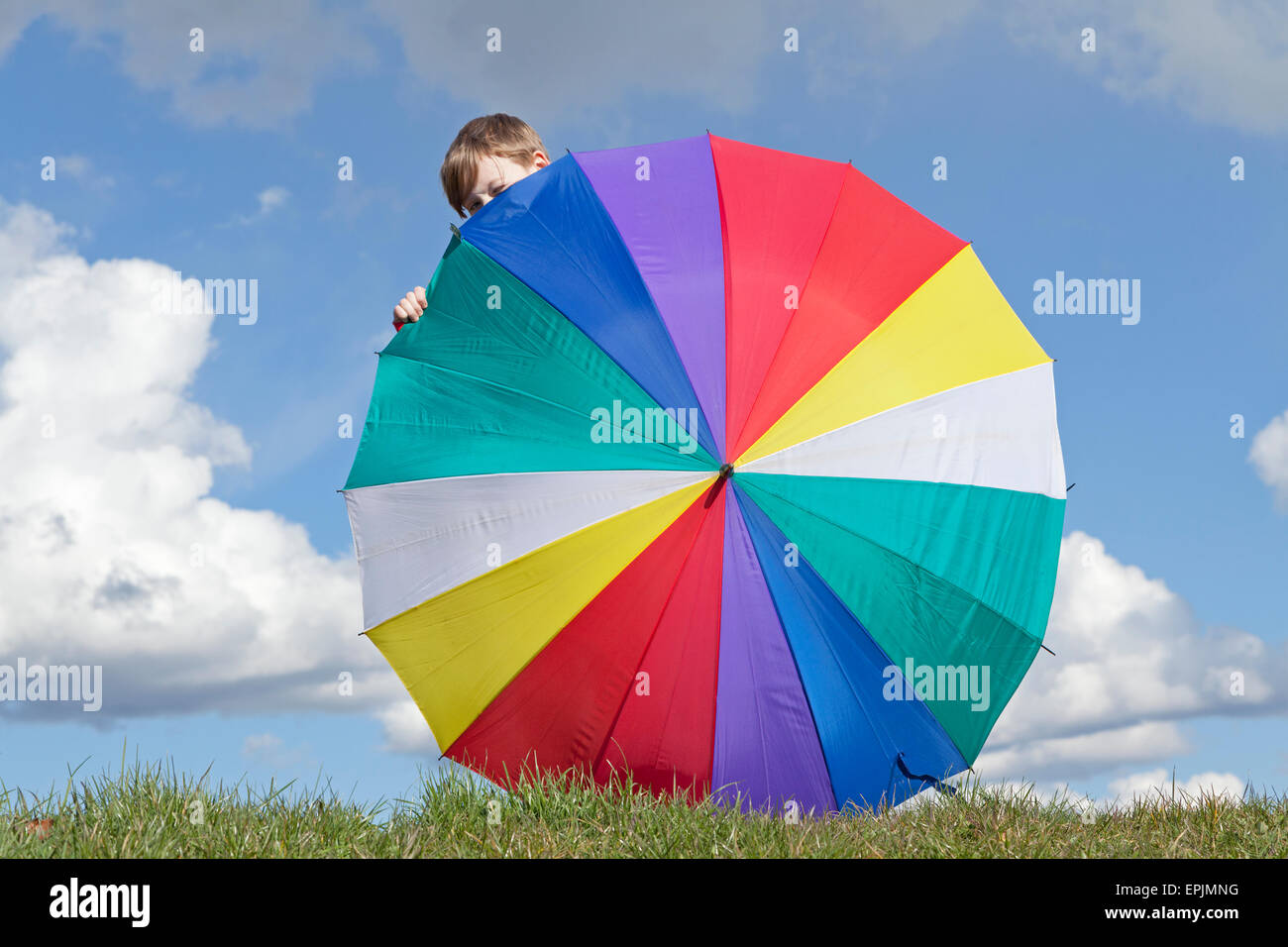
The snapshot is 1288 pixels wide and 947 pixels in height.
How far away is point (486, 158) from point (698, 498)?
10.1 ft

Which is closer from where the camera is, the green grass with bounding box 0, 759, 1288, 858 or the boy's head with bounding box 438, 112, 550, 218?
the green grass with bounding box 0, 759, 1288, 858

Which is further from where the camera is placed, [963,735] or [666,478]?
[963,735]

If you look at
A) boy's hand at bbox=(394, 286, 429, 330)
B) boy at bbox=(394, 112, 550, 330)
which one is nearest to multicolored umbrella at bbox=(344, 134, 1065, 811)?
boy's hand at bbox=(394, 286, 429, 330)

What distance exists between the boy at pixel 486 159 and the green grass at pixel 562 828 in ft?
12.1

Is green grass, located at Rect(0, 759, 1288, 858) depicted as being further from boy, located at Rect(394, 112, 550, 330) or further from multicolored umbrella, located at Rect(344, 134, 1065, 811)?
boy, located at Rect(394, 112, 550, 330)

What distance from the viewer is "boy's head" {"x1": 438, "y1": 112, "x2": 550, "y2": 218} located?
21.7 feet

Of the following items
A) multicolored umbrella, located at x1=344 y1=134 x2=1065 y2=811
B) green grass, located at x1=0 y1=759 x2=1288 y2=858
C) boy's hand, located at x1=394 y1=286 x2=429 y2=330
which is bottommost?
green grass, located at x1=0 y1=759 x2=1288 y2=858

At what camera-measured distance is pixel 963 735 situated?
17.3ft

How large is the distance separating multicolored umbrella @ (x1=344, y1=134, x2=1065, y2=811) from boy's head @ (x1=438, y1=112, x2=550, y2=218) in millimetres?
1391

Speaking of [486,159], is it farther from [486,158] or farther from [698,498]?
[698,498]

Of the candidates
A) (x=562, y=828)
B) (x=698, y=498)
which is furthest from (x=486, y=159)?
(x=562, y=828)
